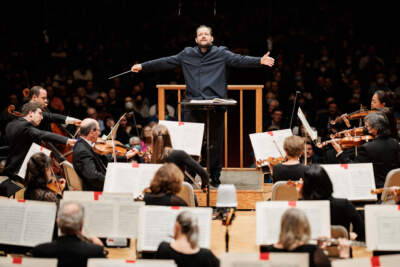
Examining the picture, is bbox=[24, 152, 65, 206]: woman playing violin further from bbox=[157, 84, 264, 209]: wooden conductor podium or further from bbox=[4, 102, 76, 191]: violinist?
bbox=[157, 84, 264, 209]: wooden conductor podium

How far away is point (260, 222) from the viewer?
4137 millimetres

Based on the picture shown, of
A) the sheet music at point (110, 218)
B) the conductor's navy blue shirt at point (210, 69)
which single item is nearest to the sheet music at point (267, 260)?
the sheet music at point (110, 218)

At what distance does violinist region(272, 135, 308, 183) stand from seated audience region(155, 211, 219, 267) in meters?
1.58

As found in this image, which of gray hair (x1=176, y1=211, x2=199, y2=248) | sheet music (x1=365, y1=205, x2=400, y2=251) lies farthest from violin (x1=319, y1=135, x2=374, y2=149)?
gray hair (x1=176, y1=211, x2=199, y2=248)

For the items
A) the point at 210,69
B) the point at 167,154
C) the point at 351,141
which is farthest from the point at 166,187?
the point at 351,141

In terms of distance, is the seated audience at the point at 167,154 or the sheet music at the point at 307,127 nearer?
the seated audience at the point at 167,154

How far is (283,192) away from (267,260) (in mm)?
1500

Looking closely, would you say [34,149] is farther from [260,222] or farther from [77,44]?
[77,44]

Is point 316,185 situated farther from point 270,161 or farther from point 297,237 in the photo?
point 270,161

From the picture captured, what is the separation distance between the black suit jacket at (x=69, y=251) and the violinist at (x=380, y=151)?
295cm

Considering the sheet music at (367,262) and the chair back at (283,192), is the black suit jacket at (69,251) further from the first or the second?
the chair back at (283,192)

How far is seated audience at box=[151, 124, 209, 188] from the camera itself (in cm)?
511

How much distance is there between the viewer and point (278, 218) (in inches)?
163

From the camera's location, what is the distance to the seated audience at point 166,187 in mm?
4402
